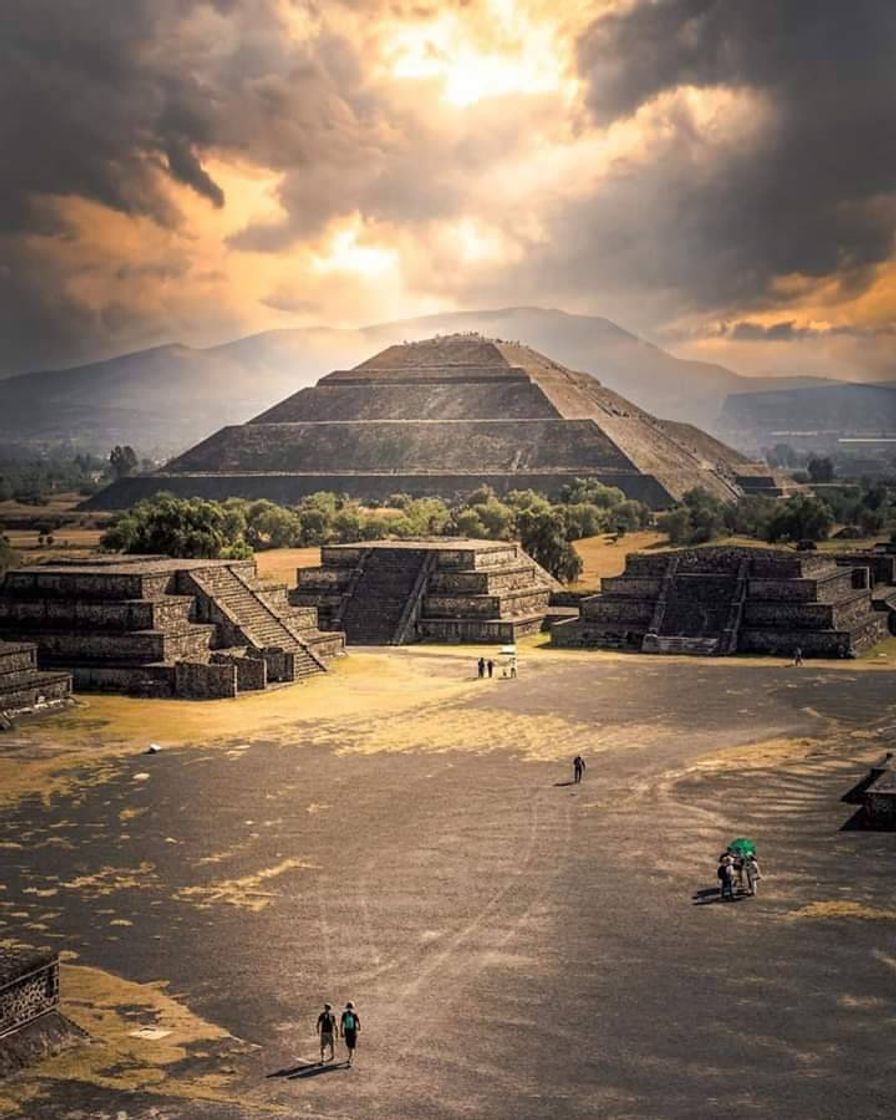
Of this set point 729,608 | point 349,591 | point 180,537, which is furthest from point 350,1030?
point 180,537

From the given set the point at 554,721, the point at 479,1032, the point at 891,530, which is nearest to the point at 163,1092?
the point at 479,1032

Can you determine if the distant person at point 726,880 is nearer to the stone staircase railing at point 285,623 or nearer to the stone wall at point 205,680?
the stone wall at point 205,680

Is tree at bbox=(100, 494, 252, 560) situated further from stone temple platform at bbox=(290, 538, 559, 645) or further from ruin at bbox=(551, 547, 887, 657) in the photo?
ruin at bbox=(551, 547, 887, 657)

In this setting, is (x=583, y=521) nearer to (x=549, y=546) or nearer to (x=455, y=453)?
(x=549, y=546)

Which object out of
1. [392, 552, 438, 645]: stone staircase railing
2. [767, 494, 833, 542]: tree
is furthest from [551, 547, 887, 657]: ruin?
→ [767, 494, 833, 542]: tree

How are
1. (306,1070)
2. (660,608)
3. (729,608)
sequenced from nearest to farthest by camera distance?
(306,1070) → (729,608) → (660,608)
